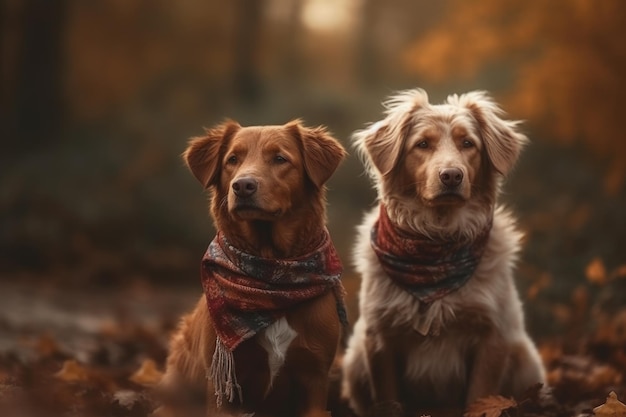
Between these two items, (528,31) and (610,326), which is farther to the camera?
(528,31)

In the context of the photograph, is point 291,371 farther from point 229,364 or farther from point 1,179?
point 1,179

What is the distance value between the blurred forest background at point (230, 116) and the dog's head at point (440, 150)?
155 centimetres

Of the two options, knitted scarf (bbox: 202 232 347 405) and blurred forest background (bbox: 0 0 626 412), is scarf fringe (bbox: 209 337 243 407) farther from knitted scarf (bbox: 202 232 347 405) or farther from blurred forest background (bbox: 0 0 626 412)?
blurred forest background (bbox: 0 0 626 412)

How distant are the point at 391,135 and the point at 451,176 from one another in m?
0.57

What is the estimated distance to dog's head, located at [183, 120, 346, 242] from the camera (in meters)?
3.84

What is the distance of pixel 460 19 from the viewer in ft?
30.0

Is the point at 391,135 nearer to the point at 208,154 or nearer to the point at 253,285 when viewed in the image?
the point at 208,154

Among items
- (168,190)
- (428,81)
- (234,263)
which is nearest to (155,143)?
(168,190)

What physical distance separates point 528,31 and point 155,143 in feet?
22.1

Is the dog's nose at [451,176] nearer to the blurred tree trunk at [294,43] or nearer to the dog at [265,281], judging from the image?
the dog at [265,281]

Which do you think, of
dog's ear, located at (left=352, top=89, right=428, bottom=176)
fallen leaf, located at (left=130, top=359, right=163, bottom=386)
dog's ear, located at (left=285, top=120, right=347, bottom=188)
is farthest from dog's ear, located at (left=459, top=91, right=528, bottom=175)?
fallen leaf, located at (left=130, top=359, right=163, bottom=386)

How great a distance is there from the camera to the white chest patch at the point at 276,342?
384 centimetres

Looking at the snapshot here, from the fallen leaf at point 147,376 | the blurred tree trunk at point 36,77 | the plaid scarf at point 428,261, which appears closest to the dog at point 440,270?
the plaid scarf at point 428,261

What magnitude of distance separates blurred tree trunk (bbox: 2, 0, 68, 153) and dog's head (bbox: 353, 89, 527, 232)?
356 inches
